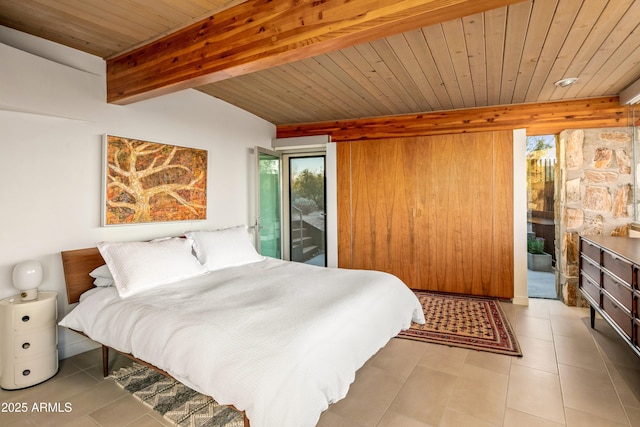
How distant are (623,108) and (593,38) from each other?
1.88m

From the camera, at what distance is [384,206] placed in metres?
4.61

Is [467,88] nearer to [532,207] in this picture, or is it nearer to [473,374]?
[532,207]

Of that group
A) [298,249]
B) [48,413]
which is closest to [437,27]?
[48,413]

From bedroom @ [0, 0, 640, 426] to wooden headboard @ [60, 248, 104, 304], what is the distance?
0.39ft

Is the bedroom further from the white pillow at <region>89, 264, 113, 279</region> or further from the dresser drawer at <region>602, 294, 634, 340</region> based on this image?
the dresser drawer at <region>602, 294, 634, 340</region>

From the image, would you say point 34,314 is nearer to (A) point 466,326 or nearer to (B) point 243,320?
(B) point 243,320

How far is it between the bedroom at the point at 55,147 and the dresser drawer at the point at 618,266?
3.88 m

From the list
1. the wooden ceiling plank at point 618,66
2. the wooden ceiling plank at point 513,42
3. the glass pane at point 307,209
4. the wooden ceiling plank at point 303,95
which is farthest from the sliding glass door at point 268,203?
the wooden ceiling plank at point 618,66

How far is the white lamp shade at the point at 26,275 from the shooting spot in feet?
7.50

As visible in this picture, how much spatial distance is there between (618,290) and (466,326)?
121cm

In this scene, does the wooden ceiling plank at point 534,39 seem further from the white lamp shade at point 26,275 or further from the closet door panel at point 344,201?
the white lamp shade at point 26,275

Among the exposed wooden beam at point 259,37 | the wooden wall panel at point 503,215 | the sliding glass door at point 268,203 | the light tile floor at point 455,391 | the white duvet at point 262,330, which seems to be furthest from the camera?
the sliding glass door at point 268,203

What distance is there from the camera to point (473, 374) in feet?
7.82

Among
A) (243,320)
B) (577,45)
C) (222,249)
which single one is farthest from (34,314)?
(577,45)
